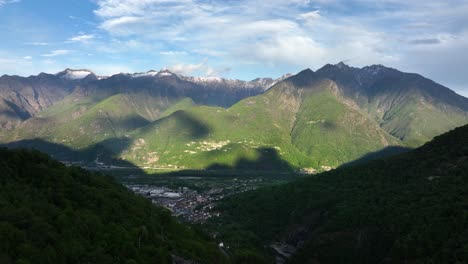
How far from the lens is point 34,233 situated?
5178 centimetres

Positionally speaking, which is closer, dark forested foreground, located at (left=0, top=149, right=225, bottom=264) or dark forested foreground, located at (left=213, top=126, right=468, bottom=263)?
dark forested foreground, located at (left=0, top=149, right=225, bottom=264)

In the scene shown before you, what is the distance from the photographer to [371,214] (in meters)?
112

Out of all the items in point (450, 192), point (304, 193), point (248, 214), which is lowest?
point (248, 214)

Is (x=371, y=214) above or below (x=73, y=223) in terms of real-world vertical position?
below

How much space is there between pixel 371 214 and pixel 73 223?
82226mm

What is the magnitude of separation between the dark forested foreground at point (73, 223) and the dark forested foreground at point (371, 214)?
35685 millimetres

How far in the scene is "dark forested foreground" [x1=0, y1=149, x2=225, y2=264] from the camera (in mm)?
50750

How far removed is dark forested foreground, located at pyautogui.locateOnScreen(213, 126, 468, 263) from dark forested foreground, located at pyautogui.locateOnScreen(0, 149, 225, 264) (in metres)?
35.7

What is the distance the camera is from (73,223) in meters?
59.5

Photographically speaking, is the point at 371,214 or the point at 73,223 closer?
the point at 73,223

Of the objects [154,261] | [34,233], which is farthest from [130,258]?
[34,233]

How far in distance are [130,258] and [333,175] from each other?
138 metres

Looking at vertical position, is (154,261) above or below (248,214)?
above

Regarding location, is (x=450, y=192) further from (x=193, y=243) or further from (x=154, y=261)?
(x=154, y=261)
